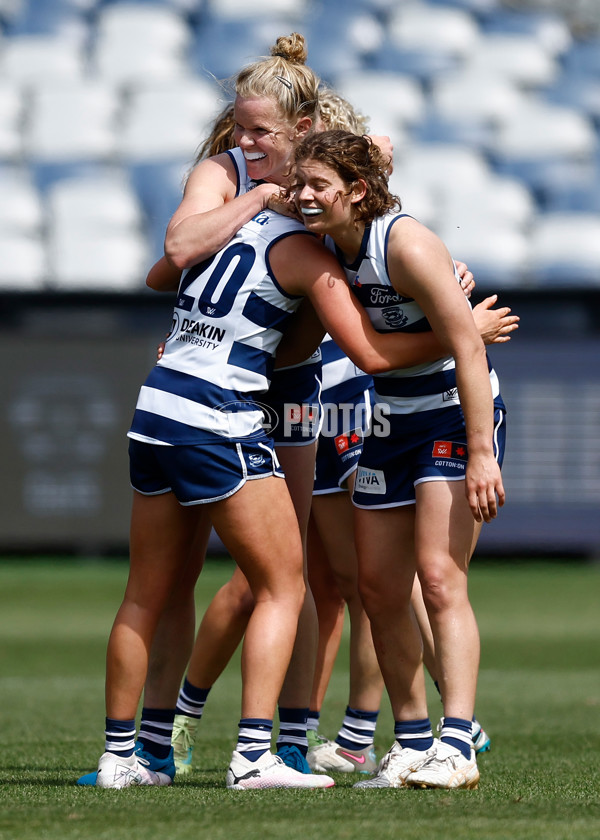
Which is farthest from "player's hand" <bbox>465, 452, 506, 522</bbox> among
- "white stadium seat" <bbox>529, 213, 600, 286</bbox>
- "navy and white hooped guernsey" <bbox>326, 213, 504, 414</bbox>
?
"white stadium seat" <bbox>529, 213, 600, 286</bbox>

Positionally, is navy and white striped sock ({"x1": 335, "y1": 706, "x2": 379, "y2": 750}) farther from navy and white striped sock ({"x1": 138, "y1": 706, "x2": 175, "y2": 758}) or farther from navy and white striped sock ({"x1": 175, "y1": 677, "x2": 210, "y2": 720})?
navy and white striped sock ({"x1": 138, "y1": 706, "x2": 175, "y2": 758})

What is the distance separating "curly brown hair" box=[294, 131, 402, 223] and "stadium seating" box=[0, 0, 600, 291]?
469 inches

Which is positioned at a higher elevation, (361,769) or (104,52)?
(104,52)

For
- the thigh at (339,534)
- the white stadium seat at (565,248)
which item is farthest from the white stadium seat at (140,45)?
the thigh at (339,534)

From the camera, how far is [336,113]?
415 cm

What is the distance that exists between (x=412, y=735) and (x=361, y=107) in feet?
56.9

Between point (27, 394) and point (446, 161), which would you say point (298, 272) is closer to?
point (27, 394)

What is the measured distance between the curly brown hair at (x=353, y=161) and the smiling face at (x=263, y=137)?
0.56 ft

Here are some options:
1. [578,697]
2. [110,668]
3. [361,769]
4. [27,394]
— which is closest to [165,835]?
[110,668]

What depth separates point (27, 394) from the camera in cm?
1365

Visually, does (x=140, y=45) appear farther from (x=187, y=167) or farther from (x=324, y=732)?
(x=324, y=732)

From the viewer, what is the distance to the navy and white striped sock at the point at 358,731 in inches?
179

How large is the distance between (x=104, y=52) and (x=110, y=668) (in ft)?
63.7

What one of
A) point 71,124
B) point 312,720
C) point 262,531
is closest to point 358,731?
point 312,720
